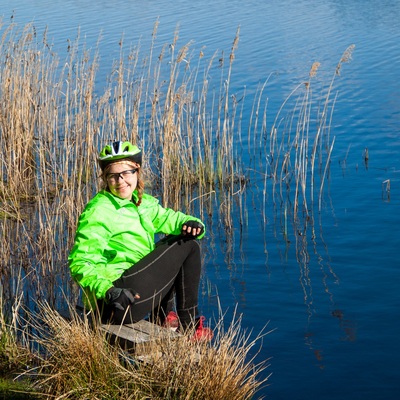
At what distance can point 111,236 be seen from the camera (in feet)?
13.8

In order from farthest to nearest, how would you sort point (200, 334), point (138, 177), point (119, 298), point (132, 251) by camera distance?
point (138, 177) < point (132, 251) < point (200, 334) < point (119, 298)

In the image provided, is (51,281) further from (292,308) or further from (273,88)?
(273,88)

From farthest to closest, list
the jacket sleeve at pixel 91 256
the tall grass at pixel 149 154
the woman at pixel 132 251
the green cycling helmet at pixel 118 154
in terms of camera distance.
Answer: the tall grass at pixel 149 154
the green cycling helmet at pixel 118 154
the woman at pixel 132 251
the jacket sleeve at pixel 91 256

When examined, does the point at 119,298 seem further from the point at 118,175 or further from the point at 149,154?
the point at 149,154

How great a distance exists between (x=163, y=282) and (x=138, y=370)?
61 centimetres

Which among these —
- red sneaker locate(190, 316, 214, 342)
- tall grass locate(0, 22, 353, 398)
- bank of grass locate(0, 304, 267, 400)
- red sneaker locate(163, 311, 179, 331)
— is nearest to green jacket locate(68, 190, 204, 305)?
bank of grass locate(0, 304, 267, 400)

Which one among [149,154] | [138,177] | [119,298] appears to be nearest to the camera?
[119,298]

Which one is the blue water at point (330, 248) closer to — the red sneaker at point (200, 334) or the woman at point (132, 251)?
the red sneaker at point (200, 334)

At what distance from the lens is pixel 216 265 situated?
6750 millimetres

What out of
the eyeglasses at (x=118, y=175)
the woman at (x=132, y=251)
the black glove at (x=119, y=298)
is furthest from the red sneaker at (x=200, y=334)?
Result: the eyeglasses at (x=118, y=175)

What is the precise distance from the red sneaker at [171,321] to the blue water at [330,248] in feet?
2.44

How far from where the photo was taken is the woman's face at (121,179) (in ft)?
13.9

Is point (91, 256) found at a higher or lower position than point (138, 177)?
lower

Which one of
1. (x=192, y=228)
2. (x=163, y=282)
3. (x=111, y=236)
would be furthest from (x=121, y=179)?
(x=163, y=282)
